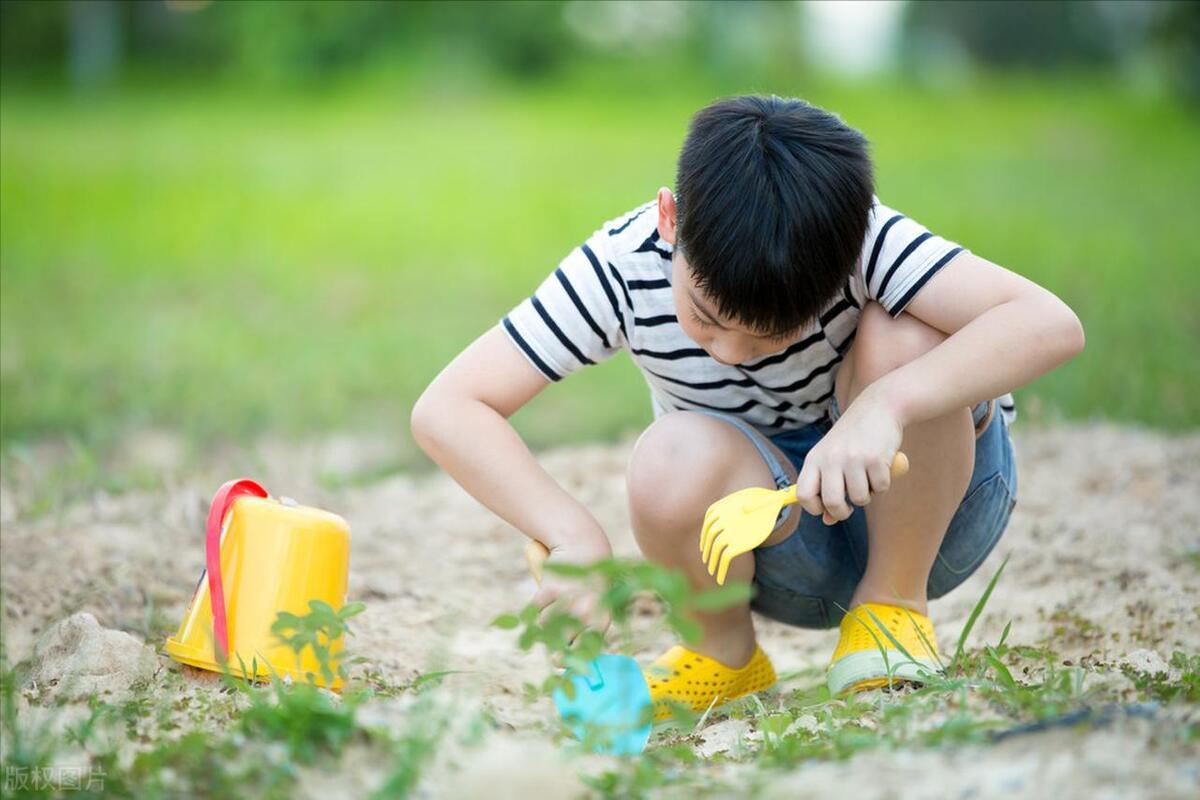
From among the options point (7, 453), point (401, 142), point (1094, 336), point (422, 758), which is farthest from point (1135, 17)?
point (422, 758)

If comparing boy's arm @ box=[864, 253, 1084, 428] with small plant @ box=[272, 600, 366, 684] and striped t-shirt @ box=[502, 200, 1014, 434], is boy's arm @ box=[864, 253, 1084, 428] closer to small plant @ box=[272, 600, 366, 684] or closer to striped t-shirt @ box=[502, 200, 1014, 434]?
striped t-shirt @ box=[502, 200, 1014, 434]

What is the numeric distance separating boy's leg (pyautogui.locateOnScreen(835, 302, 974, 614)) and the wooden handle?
17.0 inches

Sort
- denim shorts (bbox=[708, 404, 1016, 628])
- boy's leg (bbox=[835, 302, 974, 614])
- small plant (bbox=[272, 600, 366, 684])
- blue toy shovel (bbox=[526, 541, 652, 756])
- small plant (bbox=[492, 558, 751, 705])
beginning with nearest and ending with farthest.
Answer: small plant (bbox=[492, 558, 751, 705])
small plant (bbox=[272, 600, 366, 684])
blue toy shovel (bbox=[526, 541, 652, 756])
boy's leg (bbox=[835, 302, 974, 614])
denim shorts (bbox=[708, 404, 1016, 628])

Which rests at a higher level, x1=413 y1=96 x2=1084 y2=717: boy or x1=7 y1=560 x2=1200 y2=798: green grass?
x1=413 y1=96 x2=1084 y2=717: boy

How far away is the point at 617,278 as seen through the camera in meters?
1.74

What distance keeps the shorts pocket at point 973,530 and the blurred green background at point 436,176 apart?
1.59 meters

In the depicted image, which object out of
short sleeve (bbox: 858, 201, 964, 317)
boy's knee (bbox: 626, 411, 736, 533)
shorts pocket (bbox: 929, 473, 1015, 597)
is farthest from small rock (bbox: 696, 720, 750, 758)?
short sleeve (bbox: 858, 201, 964, 317)

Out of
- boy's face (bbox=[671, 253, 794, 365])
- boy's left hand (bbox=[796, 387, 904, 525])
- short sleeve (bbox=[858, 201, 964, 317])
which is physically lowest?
boy's left hand (bbox=[796, 387, 904, 525])

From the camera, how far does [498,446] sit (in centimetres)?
169

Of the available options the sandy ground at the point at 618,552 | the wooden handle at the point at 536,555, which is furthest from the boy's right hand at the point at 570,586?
the sandy ground at the point at 618,552

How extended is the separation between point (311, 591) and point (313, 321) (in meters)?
3.10

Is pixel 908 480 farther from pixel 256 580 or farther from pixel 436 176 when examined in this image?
pixel 436 176

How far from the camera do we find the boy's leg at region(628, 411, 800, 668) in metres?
1.66

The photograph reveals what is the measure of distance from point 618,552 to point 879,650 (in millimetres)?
868
